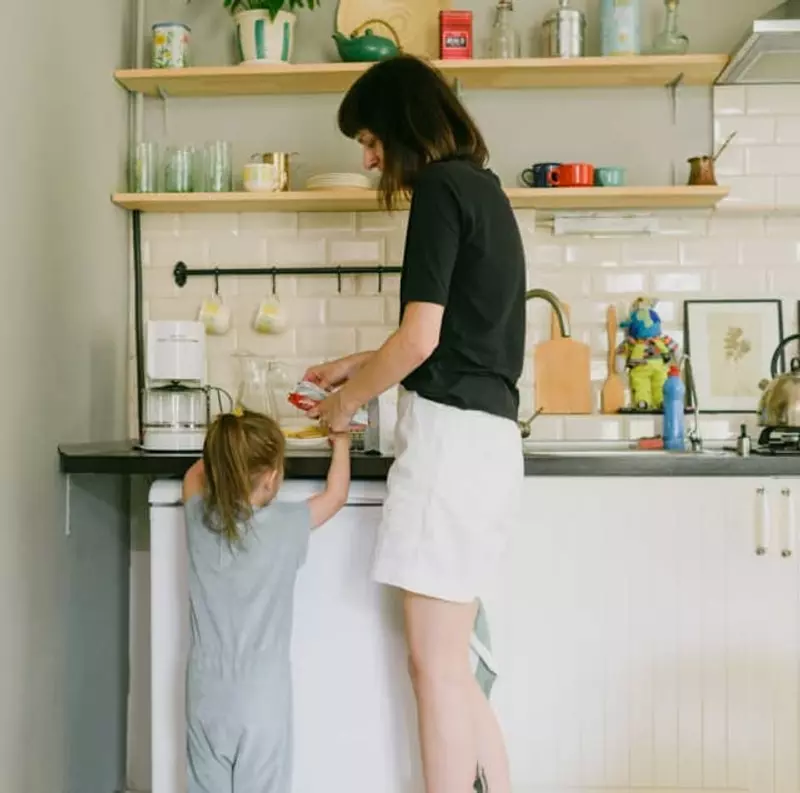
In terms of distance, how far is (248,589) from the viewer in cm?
185

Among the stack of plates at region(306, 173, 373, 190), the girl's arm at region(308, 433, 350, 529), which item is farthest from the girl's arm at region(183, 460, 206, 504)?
the stack of plates at region(306, 173, 373, 190)

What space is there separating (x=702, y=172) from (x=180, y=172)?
1388 mm

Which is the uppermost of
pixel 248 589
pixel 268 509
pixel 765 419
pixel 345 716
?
pixel 765 419

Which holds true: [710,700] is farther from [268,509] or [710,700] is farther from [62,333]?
[62,333]

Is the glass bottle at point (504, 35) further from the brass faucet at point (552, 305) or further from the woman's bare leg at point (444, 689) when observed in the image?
the woman's bare leg at point (444, 689)

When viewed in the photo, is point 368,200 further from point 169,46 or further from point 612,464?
point 612,464

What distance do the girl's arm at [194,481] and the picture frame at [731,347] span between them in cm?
143

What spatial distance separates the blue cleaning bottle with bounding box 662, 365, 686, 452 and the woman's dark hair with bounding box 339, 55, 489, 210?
3.18ft

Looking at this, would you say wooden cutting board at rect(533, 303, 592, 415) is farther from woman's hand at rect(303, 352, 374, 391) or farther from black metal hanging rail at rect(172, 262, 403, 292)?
woman's hand at rect(303, 352, 374, 391)

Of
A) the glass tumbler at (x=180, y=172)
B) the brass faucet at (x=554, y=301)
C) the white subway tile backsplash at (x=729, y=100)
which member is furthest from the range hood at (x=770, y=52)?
the glass tumbler at (x=180, y=172)

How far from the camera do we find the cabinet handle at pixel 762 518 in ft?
6.77

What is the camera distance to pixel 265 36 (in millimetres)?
2615

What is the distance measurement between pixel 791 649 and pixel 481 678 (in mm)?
668

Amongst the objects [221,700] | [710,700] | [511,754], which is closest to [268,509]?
[221,700]
